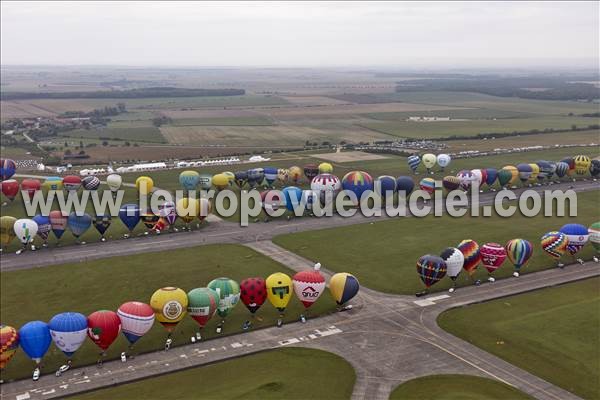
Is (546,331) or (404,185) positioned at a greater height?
(404,185)

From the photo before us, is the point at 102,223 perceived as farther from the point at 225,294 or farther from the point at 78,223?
the point at 225,294

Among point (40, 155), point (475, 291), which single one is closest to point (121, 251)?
point (475, 291)

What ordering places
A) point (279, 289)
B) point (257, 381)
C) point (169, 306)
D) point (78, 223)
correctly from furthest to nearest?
point (78, 223), point (279, 289), point (169, 306), point (257, 381)

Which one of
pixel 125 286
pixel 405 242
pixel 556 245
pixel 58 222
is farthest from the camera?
pixel 405 242

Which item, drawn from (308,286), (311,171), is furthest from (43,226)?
(311,171)

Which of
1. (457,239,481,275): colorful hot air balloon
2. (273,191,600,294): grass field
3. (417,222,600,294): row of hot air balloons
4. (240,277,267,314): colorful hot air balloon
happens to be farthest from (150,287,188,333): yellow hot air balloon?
(457,239,481,275): colorful hot air balloon

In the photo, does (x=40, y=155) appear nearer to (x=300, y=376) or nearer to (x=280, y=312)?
(x=280, y=312)
